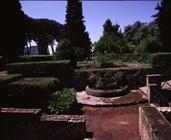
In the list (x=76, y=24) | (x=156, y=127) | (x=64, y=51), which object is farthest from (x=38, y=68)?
(x=76, y=24)

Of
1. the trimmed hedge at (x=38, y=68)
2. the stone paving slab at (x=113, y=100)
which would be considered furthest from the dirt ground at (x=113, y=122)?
the trimmed hedge at (x=38, y=68)

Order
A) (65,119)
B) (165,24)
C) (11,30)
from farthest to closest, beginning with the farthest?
(165,24), (11,30), (65,119)

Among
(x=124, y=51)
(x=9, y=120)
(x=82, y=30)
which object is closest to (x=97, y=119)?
(x=9, y=120)

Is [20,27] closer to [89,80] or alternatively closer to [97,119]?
[89,80]

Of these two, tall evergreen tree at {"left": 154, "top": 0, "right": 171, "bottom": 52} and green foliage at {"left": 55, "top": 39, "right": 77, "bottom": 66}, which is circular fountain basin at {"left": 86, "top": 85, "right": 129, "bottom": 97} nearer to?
green foliage at {"left": 55, "top": 39, "right": 77, "bottom": 66}

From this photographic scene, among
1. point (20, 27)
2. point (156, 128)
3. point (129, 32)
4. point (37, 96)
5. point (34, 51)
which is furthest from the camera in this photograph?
point (34, 51)

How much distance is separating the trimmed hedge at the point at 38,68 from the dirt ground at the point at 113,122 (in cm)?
548

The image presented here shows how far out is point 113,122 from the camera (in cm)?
919

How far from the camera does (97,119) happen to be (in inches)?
387

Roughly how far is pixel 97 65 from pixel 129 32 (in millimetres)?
37983

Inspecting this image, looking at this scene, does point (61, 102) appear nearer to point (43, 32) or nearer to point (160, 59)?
point (160, 59)

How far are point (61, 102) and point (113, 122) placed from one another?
2.30m

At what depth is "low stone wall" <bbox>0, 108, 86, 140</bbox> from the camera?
24.3 feet

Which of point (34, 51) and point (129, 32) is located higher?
point (129, 32)
